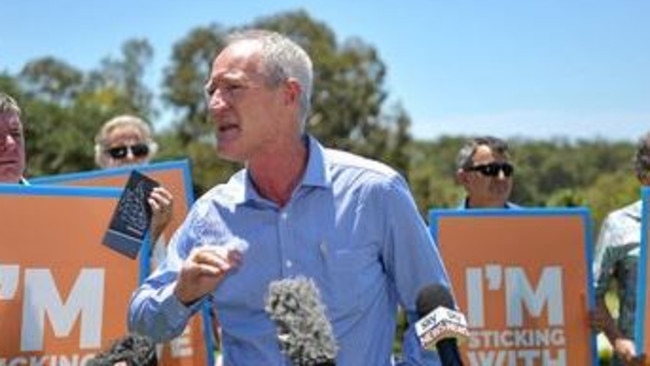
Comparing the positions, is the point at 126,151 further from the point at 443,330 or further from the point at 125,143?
the point at 443,330

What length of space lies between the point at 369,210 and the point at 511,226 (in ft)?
8.16

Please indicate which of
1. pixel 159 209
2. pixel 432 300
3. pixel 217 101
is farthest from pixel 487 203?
pixel 432 300

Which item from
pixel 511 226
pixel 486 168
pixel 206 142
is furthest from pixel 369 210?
pixel 206 142

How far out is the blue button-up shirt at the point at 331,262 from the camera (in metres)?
3.08

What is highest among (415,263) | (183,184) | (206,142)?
(206,142)

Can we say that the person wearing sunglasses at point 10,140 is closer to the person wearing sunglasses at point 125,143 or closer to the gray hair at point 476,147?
the person wearing sunglasses at point 125,143

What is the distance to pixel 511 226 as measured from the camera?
548 cm

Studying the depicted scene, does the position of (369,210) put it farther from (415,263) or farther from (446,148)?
(446,148)

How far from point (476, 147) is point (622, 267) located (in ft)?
3.54

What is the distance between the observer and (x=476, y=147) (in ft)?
20.2

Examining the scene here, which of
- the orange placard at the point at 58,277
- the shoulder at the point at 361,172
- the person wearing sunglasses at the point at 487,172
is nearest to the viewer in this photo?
the shoulder at the point at 361,172

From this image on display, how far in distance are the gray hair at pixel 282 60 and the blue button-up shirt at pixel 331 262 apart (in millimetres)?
209

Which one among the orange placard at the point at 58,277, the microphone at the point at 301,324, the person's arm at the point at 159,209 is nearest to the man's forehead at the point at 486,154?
the person's arm at the point at 159,209

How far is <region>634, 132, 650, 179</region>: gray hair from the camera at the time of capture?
17.9 ft
